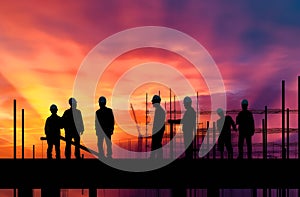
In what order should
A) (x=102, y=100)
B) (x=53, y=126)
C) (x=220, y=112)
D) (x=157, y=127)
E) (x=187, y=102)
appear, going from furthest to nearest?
1. (x=220, y=112)
2. (x=53, y=126)
3. (x=187, y=102)
4. (x=102, y=100)
5. (x=157, y=127)

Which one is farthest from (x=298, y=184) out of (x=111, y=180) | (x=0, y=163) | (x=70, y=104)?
(x=0, y=163)

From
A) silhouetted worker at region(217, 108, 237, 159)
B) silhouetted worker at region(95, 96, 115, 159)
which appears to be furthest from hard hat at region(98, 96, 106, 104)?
silhouetted worker at region(217, 108, 237, 159)

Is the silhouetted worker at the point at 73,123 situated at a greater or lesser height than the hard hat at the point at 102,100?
lesser

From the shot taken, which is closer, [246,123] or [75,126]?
[75,126]

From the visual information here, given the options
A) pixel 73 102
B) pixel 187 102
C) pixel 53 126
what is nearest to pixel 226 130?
pixel 187 102

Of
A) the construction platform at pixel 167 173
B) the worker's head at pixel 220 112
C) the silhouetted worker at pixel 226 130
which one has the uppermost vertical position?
the worker's head at pixel 220 112

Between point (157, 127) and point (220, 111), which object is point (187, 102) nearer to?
point (157, 127)

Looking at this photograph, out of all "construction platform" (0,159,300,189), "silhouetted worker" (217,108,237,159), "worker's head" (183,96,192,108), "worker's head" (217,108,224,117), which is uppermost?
"worker's head" (183,96,192,108)

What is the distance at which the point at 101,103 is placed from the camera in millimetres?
16828

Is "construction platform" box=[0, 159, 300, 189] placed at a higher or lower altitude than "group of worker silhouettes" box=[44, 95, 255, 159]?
lower

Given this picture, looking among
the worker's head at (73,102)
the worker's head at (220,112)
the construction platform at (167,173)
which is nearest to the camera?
the construction platform at (167,173)

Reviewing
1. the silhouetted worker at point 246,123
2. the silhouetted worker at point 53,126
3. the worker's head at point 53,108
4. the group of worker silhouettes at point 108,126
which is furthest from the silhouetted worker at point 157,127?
the worker's head at point 53,108

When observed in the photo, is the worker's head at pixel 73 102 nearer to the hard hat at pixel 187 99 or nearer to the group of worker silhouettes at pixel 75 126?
the group of worker silhouettes at pixel 75 126

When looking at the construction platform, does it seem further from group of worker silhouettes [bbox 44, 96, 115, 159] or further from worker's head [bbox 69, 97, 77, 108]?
worker's head [bbox 69, 97, 77, 108]
